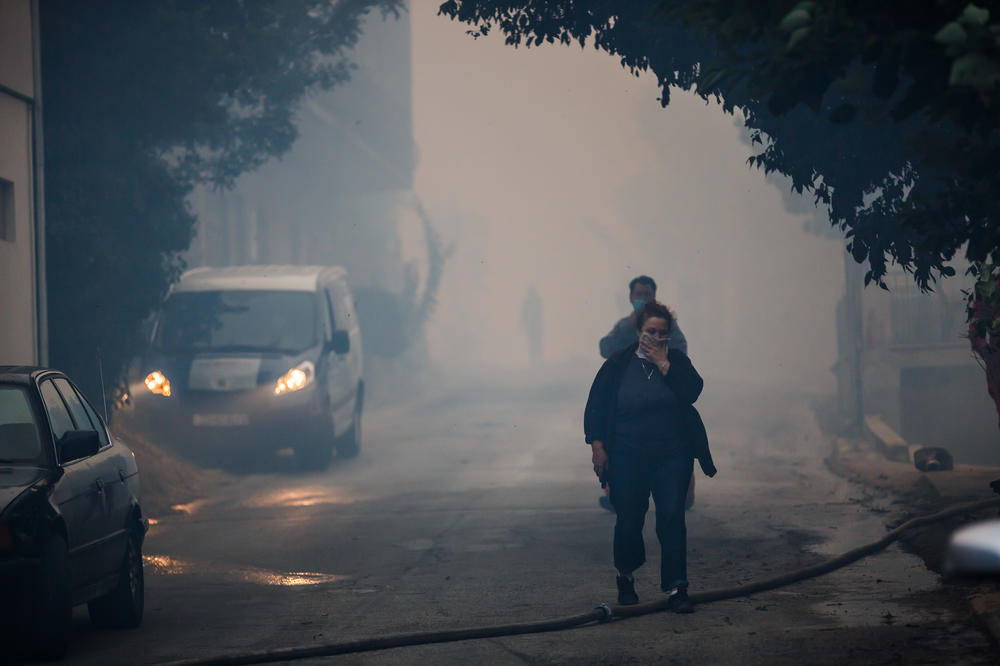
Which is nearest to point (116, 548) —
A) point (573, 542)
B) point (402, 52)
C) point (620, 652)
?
point (620, 652)

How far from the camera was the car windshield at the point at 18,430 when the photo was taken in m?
7.57

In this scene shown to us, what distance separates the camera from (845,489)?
15.2 metres

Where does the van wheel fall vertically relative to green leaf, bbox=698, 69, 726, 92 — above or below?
below

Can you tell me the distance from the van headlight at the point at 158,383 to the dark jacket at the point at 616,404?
36.1ft

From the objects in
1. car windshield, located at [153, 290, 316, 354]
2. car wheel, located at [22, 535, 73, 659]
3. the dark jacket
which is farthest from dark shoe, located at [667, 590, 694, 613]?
car windshield, located at [153, 290, 316, 354]

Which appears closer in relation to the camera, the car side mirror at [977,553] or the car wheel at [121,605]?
the car side mirror at [977,553]

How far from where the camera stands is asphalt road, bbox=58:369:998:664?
704 cm

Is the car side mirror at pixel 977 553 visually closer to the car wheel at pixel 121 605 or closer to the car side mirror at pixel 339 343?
the car wheel at pixel 121 605

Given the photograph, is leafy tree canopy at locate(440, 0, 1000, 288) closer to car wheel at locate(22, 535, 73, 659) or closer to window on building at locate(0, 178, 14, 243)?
car wheel at locate(22, 535, 73, 659)

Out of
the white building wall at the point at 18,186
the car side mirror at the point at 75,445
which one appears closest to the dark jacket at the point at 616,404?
the car side mirror at the point at 75,445

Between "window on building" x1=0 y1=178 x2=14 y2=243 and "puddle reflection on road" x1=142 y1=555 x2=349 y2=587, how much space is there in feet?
15.8

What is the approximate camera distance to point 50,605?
6.97 meters

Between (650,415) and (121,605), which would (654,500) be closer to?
(650,415)

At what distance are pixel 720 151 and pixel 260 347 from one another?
58.7 metres
